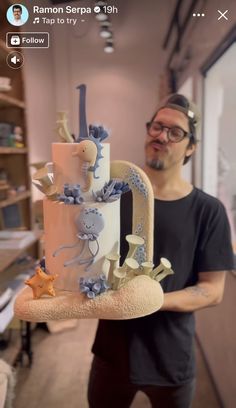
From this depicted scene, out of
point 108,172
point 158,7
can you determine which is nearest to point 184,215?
point 108,172

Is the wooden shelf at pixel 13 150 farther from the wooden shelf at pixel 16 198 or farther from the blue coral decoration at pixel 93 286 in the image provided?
the blue coral decoration at pixel 93 286

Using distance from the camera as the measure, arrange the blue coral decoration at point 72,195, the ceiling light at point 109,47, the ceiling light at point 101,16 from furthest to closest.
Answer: the ceiling light at point 109,47
the ceiling light at point 101,16
the blue coral decoration at point 72,195

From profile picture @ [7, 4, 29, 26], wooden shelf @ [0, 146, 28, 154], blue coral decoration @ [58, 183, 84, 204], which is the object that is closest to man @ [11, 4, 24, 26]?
profile picture @ [7, 4, 29, 26]

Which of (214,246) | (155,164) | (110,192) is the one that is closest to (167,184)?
(155,164)

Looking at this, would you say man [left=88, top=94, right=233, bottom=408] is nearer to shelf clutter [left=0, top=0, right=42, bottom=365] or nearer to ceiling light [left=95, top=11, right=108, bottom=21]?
ceiling light [left=95, top=11, right=108, bottom=21]

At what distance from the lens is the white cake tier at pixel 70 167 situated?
0.48 meters

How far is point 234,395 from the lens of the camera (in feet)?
3.51

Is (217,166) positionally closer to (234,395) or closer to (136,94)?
(136,94)

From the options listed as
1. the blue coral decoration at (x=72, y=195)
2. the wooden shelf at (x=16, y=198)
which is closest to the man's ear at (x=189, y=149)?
the blue coral decoration at (x=72, y=195)

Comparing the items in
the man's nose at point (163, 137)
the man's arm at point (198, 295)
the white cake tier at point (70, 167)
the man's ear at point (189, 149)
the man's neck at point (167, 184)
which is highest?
the man's nose at point (163, 137)

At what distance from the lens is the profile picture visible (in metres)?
0.55

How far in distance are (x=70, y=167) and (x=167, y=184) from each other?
12.8 inches

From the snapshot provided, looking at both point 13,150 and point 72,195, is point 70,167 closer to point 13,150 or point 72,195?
point 72,195

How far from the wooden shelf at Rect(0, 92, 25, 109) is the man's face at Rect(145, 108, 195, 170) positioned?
1.95 ft
